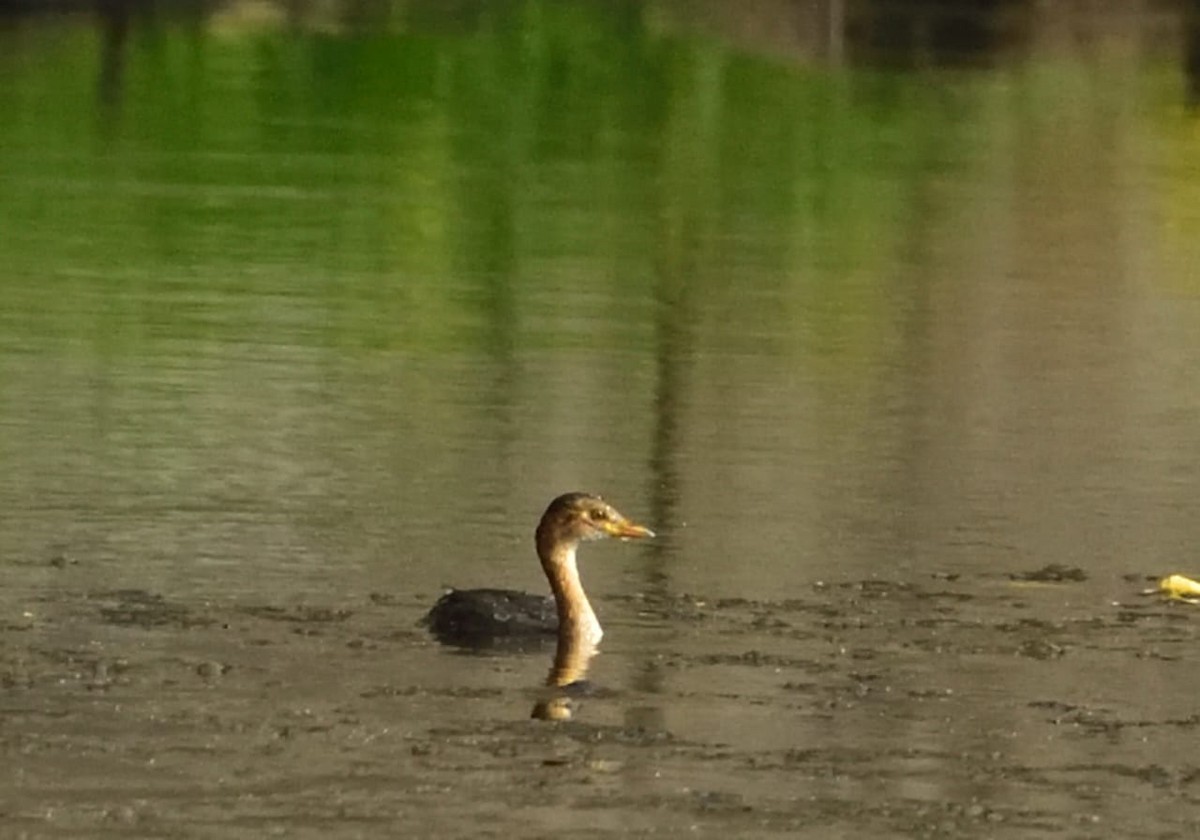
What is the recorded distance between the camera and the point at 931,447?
58.9 ft

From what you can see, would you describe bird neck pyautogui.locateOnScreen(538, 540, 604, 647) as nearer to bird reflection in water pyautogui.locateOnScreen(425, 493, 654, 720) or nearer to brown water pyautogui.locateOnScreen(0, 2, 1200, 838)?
bird reflection in water pyautogui.locateOnScreen(425, 493, 654, 720)

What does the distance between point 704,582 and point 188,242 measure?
12.1 meters

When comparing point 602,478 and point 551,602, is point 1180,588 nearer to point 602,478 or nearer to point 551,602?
point 551,602

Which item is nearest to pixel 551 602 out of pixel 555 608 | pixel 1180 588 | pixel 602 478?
pixel 555 608

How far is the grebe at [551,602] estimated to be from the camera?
43.0 feet

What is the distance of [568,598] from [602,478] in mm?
3419

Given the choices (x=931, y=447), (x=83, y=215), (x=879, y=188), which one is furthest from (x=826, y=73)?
(x=931, y=447)

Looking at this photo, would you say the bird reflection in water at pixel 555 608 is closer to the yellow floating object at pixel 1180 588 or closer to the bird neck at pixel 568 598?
the bird neck at pixel 568 598

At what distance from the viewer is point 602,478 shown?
54.7 ft

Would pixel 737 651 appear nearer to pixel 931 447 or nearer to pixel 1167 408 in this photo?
pixel 931 447

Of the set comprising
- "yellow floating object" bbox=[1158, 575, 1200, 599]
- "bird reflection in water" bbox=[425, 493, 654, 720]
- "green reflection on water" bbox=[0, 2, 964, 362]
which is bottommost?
"green reflection on water" bbox=[0, 2, 964, 362]

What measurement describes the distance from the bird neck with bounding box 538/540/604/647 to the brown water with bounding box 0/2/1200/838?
20cm

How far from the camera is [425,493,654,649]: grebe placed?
1311 cm

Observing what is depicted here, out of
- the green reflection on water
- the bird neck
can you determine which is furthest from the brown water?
the bird neck
